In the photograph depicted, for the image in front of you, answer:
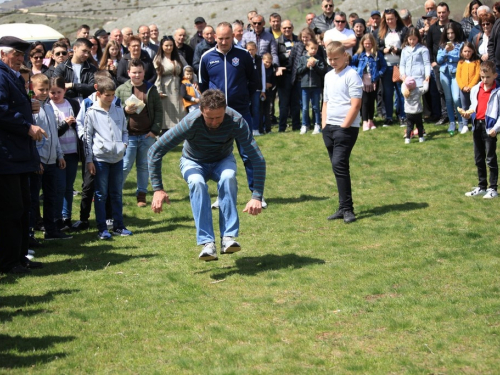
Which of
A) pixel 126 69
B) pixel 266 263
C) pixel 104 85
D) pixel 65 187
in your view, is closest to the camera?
pixel 266 263

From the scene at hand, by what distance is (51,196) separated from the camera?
10031 millimetres

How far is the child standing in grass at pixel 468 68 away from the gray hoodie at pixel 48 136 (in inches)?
349

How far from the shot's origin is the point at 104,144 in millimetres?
10000

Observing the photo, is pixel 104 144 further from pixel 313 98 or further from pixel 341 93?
pixel 313 98

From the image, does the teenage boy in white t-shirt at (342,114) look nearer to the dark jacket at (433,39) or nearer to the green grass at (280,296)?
the green grass at (280,296)

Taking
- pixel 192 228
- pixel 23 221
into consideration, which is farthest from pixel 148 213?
pixel 23 221

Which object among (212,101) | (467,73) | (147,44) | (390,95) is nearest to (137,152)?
(212,101)

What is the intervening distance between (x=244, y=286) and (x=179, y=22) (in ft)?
64.0

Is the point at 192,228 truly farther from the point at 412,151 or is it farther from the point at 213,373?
the point at 412,151

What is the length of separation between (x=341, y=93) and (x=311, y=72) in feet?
22.3

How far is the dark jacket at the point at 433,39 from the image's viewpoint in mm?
16891

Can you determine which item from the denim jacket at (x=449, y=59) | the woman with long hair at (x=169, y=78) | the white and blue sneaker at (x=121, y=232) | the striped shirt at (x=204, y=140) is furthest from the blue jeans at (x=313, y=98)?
the striped shirt at (x=204, y=140)

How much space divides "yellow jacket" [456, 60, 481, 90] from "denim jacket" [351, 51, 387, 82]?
6.55ft

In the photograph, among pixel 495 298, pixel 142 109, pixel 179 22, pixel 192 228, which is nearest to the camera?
pixel 495 298
